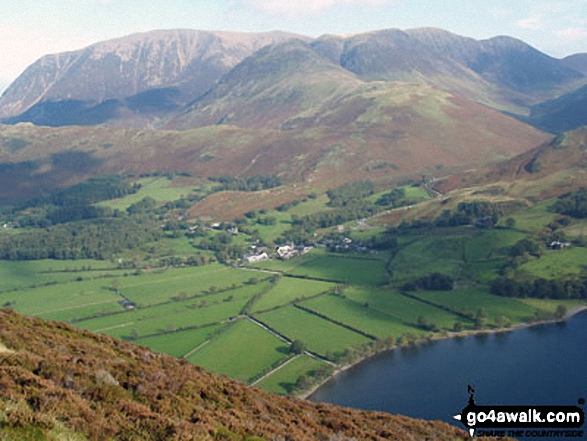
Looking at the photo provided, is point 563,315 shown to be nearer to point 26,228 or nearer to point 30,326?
point 30,326

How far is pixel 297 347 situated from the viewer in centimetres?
8212

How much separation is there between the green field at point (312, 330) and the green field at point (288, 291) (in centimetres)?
382

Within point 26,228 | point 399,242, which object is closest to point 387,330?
point 399,242

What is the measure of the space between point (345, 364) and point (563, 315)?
38.1m

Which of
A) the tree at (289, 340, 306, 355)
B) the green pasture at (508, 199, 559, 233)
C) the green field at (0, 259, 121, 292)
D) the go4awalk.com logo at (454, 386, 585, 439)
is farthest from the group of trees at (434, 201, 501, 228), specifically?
the go4awalk.com logo at (454, 386, 585, 439)

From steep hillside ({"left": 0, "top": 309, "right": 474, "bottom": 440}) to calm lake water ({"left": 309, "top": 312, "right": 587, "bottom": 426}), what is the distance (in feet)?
111

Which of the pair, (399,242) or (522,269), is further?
(399,242)

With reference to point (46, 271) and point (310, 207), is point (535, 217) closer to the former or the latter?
A: point (310, 207)

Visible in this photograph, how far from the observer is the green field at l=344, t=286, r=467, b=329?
9306 centimetres

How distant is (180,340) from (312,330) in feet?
66.3

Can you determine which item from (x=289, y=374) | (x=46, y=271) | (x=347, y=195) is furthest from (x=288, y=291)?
(x=347, y=195)

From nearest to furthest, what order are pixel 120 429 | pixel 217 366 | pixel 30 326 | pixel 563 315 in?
pixel 120 429, pixel 30 326, pixel 217 366, pixel 563 315

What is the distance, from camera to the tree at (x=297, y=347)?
81.9m

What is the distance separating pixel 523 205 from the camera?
143250mm
